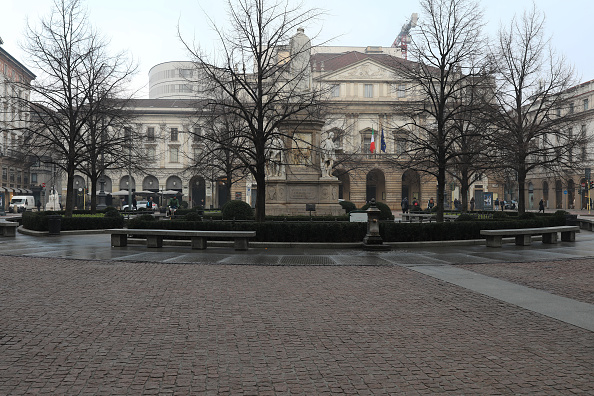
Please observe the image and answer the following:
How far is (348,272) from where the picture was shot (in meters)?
11.8

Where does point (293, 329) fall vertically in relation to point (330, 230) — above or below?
below

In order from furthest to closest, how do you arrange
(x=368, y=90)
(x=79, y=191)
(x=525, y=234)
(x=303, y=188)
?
→ (x=79, y=191) < (x=368, y=90) < (x=303, y=188) < (x=525, y=234)

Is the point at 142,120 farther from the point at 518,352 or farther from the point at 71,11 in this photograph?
the point at 518,352

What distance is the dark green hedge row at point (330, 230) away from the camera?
17344mm

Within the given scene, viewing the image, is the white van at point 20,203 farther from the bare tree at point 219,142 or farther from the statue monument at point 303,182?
the statue monument at point 303,182

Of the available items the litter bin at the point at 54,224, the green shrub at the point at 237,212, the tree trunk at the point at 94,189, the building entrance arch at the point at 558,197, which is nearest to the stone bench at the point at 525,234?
the green shrub at the point at 237,212

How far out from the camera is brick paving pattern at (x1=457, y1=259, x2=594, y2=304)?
951 centimetres

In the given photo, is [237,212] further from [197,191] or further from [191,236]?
[197,191]

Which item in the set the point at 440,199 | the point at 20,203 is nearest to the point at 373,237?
the point at 440,199

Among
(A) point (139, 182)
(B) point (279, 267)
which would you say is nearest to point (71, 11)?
(B) point (279, 267)

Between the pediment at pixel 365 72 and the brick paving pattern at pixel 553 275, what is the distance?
2529 inches

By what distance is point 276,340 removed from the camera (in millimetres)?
6008

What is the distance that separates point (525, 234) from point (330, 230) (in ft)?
23.0

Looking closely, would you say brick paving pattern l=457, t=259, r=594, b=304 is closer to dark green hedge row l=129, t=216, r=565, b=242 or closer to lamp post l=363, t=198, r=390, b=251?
lamp post l=363, t=198, r=390, b=251
